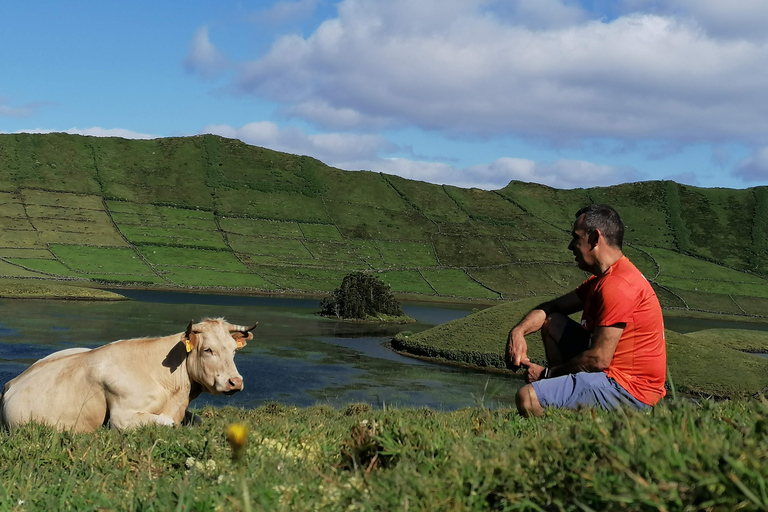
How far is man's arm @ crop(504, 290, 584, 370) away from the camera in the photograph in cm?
915

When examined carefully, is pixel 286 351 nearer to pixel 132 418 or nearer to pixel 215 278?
pixel 132 418

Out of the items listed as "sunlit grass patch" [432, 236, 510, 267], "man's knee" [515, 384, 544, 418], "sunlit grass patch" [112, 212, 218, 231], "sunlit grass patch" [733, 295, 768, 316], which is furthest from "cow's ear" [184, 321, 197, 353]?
"sunlit grass patch" [733, 295, 768, 316]

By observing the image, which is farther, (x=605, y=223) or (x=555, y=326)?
(x=555, y=326)

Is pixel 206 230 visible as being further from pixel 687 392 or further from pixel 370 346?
pixel 687 392

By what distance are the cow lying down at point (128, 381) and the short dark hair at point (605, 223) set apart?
6946 millimetres

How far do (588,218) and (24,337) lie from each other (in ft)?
201

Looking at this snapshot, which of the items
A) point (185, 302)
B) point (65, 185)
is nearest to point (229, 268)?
point (185, 302)

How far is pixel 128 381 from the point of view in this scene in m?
12.7

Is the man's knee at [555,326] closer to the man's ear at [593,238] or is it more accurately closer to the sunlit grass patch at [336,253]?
the man's ear at [593,238]

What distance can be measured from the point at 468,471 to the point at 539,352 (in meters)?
63.3

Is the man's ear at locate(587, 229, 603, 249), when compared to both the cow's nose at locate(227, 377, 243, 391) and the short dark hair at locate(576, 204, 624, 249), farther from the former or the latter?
the cow's nose at locate(227, 377, 243, 391)

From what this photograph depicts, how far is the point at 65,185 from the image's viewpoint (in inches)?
7692

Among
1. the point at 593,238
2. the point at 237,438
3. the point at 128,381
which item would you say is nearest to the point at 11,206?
the point at 128,381

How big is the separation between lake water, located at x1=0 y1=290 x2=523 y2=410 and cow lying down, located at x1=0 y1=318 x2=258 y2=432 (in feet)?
33.0
